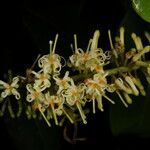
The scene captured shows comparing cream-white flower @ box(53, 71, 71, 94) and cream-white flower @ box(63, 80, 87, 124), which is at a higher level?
cream-white flower @ box(53, 71, 71, 94)

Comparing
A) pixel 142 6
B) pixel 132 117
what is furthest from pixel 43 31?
pixel 142 6

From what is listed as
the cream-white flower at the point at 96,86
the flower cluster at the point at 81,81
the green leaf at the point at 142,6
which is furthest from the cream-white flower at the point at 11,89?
the green leaf at the point at 142,6

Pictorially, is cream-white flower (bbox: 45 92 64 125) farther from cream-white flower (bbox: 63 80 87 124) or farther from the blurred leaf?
the blurred leaf

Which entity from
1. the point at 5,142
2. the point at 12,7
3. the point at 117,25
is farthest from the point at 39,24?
the point at 5,142

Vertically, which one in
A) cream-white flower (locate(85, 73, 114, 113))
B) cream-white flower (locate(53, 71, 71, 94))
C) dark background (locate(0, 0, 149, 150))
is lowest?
cream-white flower (locate(85, 73, 114, 113))

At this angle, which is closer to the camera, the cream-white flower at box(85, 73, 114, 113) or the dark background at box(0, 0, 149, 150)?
the cream-white flower at box(85, 73, 114, 113)

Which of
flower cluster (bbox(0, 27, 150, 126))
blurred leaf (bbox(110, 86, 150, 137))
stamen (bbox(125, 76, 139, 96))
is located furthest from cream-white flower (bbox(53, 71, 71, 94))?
blurred leaf (bbox(110, 86, 150, 137))

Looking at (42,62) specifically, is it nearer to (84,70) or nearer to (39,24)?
(84,70)

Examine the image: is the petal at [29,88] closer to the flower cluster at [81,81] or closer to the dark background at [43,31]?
the flower cluster at [81,81]
